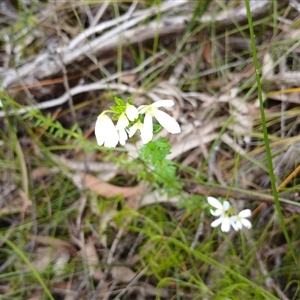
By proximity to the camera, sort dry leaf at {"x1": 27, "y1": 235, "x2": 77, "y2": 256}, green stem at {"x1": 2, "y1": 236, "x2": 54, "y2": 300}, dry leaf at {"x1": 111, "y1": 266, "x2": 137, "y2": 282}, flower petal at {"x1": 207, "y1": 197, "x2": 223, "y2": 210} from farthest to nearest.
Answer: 1. dry leaf at {"x1": 27, "y1": 235, "x2": 77, "y2": 256}
2. dry leaf at {"x1": 111, "y1": 266, "x2": 137, "y2": 282}
3. green stem at {"x1": 2, "y1": 236, "x2": 54, "y2": 300}
4. flower petal at {"x1": 207, "y1": 197, "x2": 223, "y2": 210}

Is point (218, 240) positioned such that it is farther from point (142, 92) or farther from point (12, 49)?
point (12, 49)

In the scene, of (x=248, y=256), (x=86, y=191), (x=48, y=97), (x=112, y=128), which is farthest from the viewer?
(x=48, y=97)

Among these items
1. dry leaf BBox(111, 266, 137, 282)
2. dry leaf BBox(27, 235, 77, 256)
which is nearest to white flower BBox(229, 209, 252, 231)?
dry leaf BBox(111, 266, 137, 282)

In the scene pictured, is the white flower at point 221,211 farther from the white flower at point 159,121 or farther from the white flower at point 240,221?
the white flower at point 159,121

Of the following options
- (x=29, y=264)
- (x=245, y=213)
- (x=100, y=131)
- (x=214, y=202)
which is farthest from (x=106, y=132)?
(x=29, y=264)

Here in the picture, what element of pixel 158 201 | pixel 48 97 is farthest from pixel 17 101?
pixel 158 201

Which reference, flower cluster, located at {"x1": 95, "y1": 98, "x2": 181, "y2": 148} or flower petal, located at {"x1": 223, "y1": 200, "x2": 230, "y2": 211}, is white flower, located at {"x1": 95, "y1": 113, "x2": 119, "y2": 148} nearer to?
flower cluster, located at {"x1": 95, "y1": 98, "x2": 181, "y2": 148}
